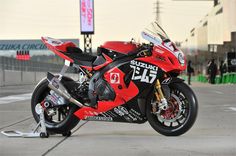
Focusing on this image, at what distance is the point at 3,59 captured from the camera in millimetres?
33344

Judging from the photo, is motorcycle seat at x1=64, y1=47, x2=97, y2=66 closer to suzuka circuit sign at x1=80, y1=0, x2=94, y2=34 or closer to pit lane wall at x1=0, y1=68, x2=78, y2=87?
pit lane wall at x1=0, y1=68, x2=78, y2=87

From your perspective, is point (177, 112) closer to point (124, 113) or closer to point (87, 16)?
point (124, 113)

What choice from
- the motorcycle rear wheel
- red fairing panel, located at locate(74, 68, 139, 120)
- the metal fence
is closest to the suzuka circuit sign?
the metal fence

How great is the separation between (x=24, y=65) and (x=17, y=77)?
2183mm

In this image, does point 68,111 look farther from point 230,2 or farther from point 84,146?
point 230,2

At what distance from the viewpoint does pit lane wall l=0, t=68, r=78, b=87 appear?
107 ft

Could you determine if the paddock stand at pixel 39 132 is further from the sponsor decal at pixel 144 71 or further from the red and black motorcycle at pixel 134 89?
the sponsor decal at pixel 144 71

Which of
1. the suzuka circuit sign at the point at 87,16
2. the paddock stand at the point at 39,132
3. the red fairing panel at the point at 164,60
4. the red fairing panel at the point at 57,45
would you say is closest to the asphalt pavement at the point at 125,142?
the paddock stand at the point at 39,132

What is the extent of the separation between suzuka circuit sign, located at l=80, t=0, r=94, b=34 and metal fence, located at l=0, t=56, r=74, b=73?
20.3 feet

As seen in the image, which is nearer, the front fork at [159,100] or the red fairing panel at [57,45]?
the front fork at [159,100]

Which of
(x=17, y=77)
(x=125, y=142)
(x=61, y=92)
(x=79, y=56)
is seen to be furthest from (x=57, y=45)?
(x=17, y=77)

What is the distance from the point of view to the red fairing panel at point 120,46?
7.18 m

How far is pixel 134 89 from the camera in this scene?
7.08 metres

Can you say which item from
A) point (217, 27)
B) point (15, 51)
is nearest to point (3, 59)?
point (15, 51)
